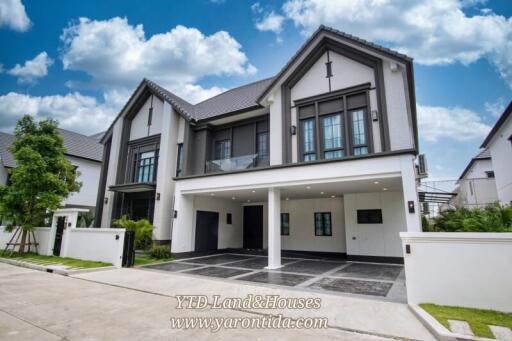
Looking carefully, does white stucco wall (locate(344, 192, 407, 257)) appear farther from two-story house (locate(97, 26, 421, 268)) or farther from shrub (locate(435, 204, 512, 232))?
shrub (locate(435, 204, 512, 232))

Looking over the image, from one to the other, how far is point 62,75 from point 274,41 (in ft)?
52.1

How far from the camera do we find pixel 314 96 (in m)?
12.5

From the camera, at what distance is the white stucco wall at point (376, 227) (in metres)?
11.8

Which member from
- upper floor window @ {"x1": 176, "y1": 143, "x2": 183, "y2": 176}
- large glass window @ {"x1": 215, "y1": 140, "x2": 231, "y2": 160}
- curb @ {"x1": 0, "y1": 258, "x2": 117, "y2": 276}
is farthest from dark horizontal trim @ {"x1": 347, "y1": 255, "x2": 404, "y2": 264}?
curb @ {"x1": 0, "y1": 258, "x2": 117, "y2": 276}

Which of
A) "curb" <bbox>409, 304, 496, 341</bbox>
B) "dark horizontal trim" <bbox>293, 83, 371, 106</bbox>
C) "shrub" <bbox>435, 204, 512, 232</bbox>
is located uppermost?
"dark horizontal trim" <bbox>293, 83, 371, 106</bbox>

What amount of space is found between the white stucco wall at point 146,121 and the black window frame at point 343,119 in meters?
9.41

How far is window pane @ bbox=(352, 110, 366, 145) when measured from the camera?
37.0ft

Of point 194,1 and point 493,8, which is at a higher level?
point 194,1

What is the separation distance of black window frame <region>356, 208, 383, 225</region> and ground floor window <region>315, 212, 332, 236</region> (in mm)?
1850

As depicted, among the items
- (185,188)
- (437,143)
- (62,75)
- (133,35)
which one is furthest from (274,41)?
(62,75)

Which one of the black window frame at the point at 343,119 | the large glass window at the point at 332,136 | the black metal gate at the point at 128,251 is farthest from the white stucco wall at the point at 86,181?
the large glass window at the point at 332,136

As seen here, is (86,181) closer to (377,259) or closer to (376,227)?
(376,227)

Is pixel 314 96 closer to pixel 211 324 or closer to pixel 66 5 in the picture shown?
pixel 211 324

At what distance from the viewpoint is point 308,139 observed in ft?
40.9
